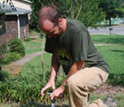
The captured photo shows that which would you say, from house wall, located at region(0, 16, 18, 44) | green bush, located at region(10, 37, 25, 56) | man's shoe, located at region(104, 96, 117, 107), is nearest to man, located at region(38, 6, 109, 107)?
man's shoe, located at region(104, 96, 117, 107)

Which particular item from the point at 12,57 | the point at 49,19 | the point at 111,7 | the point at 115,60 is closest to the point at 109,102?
the point at 49,19

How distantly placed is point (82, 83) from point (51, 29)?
793 millimetres

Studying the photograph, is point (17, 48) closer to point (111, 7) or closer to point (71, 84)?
point (71, 84)

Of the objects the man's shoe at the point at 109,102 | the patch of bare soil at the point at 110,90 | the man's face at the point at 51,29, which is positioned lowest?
the patch of bare soil at the point at 110,90

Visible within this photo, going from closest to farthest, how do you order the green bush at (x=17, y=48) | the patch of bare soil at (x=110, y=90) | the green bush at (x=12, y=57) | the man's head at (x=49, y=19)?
1. the man's head at (x=49, y=19)
2. the patch of bare soil at (x=110, y=90)
3. the green bush at (x=12, y=57)
4. the green bush at (x=17, y=48)

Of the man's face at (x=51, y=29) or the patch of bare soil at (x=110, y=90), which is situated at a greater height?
the man's face at (x=51, y=29)

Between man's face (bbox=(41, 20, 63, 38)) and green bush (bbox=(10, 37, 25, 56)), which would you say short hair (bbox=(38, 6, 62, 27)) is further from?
green bush (bbox=(10, 37, 25, 56))

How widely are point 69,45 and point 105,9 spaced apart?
A: 173 ft

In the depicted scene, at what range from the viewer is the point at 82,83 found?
275 cm

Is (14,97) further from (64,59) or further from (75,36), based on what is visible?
(75,36)

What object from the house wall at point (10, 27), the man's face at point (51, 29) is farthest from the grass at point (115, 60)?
the house wall at point (10, 27)

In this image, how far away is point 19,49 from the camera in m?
13.0

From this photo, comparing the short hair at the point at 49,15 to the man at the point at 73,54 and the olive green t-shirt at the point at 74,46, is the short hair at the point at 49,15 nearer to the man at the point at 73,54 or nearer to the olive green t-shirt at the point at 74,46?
the man at the point at 73,54

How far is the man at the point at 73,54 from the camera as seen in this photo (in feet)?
8.19
